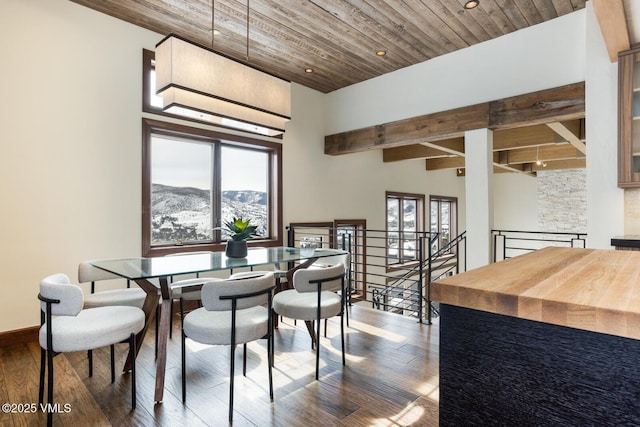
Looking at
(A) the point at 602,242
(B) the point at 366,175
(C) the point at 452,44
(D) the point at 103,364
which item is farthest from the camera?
(B) the point at 366,175

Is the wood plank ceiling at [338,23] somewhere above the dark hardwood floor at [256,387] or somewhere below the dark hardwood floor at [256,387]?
above

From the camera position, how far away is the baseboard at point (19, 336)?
116 inches

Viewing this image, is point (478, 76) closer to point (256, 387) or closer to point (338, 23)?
point (338, 23)

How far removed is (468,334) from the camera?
758mm

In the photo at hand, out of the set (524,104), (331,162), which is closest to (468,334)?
(524,104)

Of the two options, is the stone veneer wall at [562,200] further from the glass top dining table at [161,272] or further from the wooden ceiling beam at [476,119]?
the glass top dining table at [161,272]

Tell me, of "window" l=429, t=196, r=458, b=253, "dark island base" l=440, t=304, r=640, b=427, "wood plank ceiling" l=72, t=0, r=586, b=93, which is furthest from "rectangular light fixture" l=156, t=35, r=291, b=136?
"window" l=429, t=196, r=458, b=253

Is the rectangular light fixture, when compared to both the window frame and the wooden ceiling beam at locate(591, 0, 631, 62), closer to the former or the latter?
the wooden ceiling beam at locate(591, 0, 631, 62)

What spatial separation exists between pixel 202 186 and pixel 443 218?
690 cm

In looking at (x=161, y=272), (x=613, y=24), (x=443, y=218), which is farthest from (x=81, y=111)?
(x=443, y=218)

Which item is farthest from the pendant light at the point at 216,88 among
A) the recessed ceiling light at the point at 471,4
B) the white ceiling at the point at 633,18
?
the white ceiling at the point at 633,18

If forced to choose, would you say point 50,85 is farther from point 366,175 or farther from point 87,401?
point 366,175

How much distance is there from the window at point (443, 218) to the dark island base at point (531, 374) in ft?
26.6

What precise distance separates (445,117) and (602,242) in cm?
209
